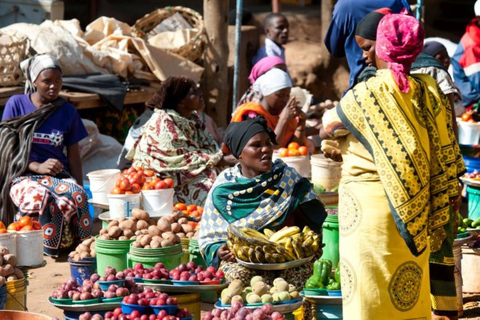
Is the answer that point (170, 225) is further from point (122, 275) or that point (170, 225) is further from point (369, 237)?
point (369, 237)

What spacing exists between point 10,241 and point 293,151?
8.93 ft

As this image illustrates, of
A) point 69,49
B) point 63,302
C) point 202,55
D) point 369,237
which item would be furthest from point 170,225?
point 202,55

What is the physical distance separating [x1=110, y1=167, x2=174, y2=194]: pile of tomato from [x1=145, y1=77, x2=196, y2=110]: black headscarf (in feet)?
2.38

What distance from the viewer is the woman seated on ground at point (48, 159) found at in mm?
7691

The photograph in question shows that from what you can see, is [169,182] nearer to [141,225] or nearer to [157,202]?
[157,202]

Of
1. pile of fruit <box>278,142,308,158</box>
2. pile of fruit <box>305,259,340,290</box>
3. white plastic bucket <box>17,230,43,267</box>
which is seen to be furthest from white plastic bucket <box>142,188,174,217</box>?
pile of fruit <box>305,259,340,290</box>

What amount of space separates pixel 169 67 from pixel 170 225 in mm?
4335

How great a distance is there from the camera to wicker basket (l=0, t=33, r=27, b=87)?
8.93 metres

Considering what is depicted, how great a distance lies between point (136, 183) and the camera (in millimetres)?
7527

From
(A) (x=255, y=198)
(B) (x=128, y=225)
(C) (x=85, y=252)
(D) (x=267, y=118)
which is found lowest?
(C) (x=85, y=252)

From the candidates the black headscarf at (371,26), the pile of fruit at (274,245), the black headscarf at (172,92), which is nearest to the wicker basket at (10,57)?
the black headscarf at (172,92)

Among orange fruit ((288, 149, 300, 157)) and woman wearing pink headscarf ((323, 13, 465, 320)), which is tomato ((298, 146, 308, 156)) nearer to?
orange fruit ((288, 149, 300, 157))

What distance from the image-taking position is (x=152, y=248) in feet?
20.2

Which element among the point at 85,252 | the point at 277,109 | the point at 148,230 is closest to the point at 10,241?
the point at 85,252
